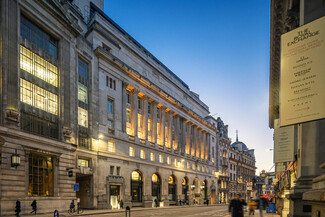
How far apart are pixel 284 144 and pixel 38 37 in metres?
27.8

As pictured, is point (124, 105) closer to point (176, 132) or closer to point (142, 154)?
point (142, 154)

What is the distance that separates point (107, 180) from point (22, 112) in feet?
61.1

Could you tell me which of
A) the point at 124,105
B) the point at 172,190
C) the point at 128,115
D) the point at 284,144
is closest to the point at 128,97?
the point at 128,115

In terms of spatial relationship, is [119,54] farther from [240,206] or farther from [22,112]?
[240,206]

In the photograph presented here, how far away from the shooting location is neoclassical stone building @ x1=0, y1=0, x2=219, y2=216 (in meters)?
27.2

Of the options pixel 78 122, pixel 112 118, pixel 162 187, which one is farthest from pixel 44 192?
pixel 162 187

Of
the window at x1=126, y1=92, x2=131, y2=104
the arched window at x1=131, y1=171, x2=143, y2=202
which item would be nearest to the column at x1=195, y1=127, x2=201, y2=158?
the arched window at x1=131, y1=171, x2=143, y2=202

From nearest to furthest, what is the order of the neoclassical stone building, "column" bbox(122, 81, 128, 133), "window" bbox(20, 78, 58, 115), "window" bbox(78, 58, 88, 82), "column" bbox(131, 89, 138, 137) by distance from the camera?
the neoclassical stone building < "window" bbox(20, 78, 58, 115) < "window" bbox(78, 58, 88, 82) < "column" bbox(122, 81, 128, 133) < "column" bbox(131, 89, 138, 137)

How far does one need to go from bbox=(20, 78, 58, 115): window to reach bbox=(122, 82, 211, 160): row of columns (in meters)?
16.9

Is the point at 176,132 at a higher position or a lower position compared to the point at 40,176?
higher

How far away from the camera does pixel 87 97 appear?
4150 cm

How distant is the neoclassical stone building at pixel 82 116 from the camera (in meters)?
27.2

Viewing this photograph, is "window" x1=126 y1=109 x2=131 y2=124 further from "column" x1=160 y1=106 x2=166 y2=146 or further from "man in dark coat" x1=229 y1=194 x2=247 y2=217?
"man in dark coat" x1=229 y1=194 x2=247 y2=217

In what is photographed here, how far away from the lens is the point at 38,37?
31938 mm
